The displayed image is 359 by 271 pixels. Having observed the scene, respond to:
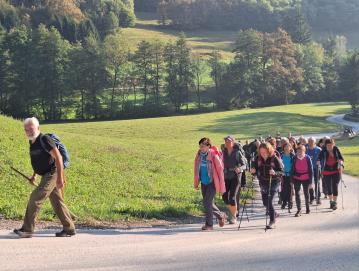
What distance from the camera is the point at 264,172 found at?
1326cm

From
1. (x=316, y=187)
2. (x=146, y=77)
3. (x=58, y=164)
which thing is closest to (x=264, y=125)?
(x=146, y=77)

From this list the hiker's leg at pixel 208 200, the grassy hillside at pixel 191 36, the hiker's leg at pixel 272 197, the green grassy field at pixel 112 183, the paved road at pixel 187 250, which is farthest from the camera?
the grassy hillside at pixel 191 36

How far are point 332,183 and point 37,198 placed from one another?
402 inches

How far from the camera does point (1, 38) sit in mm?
88875

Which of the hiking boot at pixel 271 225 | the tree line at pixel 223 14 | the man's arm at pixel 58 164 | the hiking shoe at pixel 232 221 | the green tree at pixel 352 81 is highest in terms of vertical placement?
the tree line at pixel 223 14

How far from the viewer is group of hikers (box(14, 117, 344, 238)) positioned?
9539 mm

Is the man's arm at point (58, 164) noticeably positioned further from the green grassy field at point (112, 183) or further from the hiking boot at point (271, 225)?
the hiking boot at point (271, 225)

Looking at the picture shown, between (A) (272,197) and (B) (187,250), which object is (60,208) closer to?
(B) (187,250)

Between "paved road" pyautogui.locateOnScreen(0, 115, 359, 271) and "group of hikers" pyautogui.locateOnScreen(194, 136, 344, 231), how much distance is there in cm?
82

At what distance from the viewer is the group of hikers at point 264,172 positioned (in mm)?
12148

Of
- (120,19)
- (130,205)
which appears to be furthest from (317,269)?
(120,19)

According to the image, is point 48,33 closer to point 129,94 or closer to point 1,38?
point 1,38

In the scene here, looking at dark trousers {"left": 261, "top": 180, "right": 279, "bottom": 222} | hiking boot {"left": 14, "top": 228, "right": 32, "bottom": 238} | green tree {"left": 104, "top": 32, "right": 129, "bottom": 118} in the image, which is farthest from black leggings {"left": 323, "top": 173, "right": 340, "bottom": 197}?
green tree {"left": 104, "top": 32, "right": 129, "bottom": 118}

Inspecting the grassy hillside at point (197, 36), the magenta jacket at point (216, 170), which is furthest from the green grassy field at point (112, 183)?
the grassy hillside at point (197, 36)
